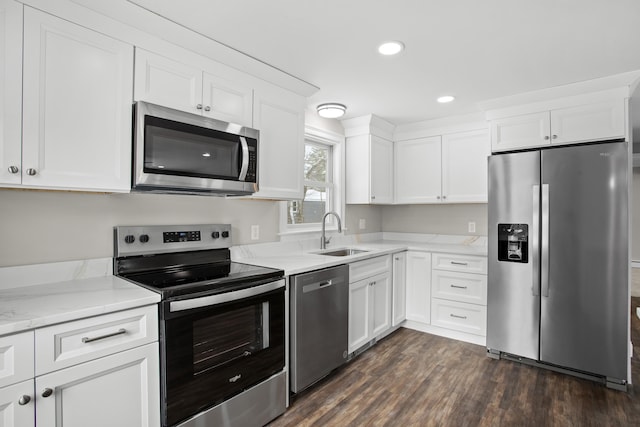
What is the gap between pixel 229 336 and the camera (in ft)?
5.95

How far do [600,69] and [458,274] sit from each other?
76.9 inches

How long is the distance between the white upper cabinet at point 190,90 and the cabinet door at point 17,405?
1.33 metres

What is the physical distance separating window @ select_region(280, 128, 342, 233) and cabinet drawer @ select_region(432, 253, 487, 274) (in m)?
1.15

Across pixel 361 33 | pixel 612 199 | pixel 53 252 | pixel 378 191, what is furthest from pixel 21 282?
pixel 612 199

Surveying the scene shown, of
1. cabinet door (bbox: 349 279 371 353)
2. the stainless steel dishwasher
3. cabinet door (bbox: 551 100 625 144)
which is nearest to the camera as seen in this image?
the stainless steel dishwasher

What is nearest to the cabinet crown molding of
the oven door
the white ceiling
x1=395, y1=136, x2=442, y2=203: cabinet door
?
x1=395, y1=136, x2=442, y2=203: cabinet door

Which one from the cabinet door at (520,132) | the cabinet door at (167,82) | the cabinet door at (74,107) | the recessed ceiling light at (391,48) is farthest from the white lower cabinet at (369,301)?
the cabinet door at (74,107)

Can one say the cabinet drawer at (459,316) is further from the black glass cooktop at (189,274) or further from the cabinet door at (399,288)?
the black glass cooktop at (189,274)

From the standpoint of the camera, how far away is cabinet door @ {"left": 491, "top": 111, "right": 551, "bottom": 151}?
2.84 m

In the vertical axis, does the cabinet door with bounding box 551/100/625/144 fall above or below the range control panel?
above

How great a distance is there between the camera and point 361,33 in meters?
1.95

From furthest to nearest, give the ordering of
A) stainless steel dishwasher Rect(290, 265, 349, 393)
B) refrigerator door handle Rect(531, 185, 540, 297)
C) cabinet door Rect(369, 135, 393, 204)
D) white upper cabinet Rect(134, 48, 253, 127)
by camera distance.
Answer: cabinet door Rect(369, 135, 393, 204) < refrigerator door handle Rect(531, 185, 540, 297) < stainless steel dishwasher Rect(290, 265, 349, 393) < white upper cabinet Rect(134, 48, 253, 127)

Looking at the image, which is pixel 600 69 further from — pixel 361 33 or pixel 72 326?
pixel 72 326

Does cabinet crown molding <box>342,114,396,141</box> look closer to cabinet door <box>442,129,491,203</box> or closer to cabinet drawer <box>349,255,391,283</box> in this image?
cabinet door <box>442,129,491,203</box>
